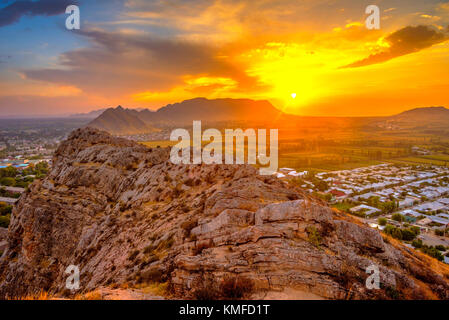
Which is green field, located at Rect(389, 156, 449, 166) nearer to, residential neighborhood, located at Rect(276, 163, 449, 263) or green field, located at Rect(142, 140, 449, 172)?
green field, located at Rect(142, 140, 449, 172)

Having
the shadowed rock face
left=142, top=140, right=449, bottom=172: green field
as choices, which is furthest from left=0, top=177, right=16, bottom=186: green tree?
the shadowed rock face

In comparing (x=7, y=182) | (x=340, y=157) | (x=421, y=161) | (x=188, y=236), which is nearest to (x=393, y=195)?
(x=340, y=157)

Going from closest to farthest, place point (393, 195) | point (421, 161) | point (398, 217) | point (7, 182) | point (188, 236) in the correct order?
point (188, 236) < point (398, 217) < point (393, 195) < point (7, 182) < point (421, 161)

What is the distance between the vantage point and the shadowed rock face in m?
8.44

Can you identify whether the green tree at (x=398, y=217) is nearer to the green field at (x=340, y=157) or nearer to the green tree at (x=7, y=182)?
the green field at (x=340, y=157)

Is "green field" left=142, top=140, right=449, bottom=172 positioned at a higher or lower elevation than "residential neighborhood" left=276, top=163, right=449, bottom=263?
higher

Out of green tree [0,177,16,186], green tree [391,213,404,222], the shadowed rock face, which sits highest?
the shadowed rock face

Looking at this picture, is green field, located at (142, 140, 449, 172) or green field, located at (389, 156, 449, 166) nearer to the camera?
green field, located at (142, 140, 449, 172)

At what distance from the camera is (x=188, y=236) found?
11758mm

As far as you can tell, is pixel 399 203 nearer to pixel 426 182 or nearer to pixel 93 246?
pixel 426 182

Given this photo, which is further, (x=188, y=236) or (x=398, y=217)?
(x=398, y=217)

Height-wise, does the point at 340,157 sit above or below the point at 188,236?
below

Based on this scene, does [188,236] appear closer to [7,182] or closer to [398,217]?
[398,217]
